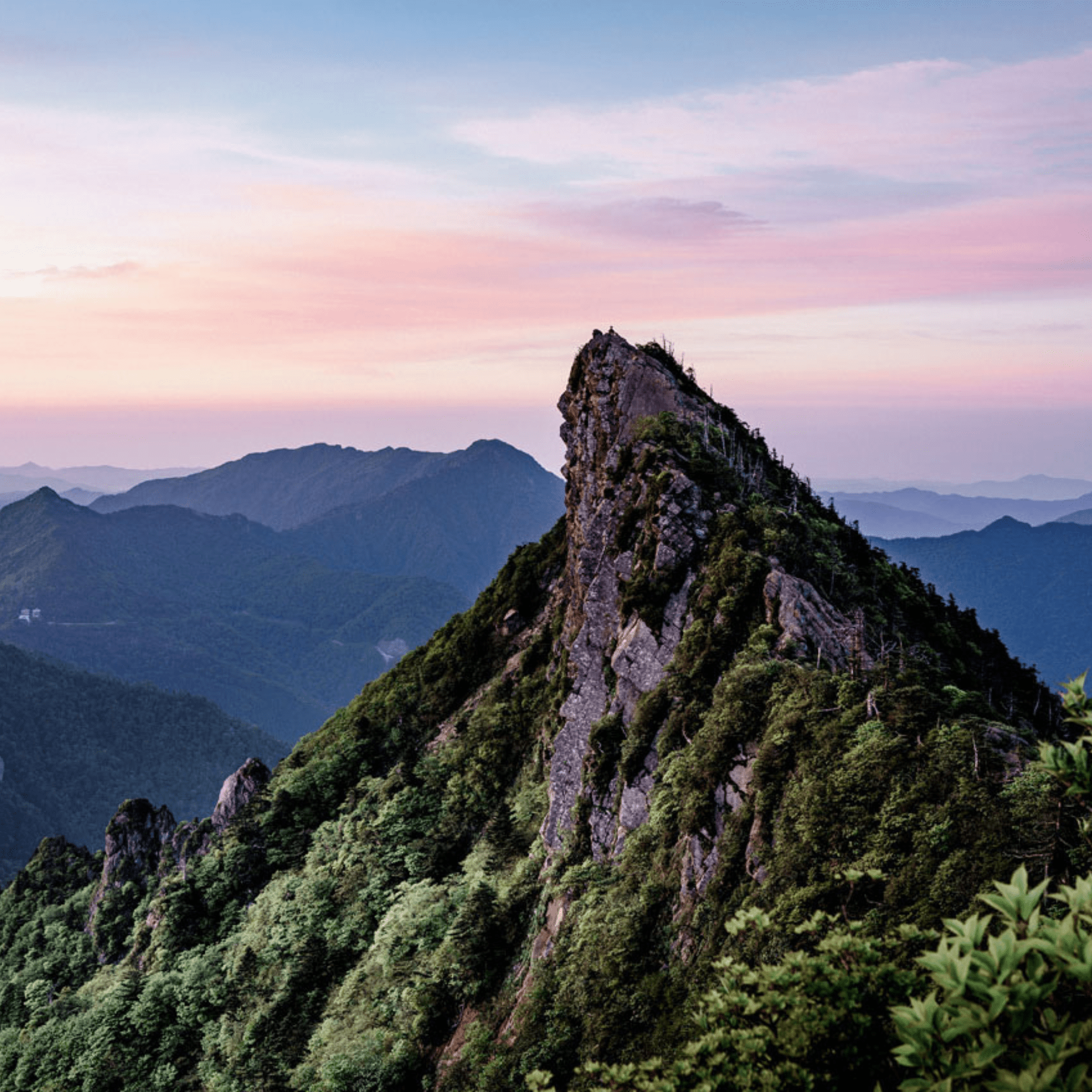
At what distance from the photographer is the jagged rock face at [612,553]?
3466cm

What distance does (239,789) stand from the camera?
68.9 meters

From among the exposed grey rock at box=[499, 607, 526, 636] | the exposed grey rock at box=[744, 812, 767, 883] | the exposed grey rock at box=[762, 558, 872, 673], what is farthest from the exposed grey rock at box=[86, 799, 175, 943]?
the exposed grey rock at box=[744, 812, 767, 883]

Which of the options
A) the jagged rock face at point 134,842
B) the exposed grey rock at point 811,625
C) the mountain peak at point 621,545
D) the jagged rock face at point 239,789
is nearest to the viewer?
the exposed grey rock at point 811,625

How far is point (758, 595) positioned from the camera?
103 ft

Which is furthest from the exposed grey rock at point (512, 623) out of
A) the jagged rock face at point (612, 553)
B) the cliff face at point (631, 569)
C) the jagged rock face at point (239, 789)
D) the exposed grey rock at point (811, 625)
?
the exposed grey rock at point (811, 625)

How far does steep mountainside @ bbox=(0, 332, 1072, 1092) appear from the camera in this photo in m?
19.9

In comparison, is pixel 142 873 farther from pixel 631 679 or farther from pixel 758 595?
pixel 758 595

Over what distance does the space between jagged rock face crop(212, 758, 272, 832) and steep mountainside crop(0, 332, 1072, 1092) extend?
5.74m

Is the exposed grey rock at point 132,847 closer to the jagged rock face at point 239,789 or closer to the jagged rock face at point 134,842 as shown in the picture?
the jagged rock face at point 134,842

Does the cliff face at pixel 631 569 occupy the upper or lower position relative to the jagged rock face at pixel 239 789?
upper

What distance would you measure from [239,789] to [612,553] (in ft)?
140

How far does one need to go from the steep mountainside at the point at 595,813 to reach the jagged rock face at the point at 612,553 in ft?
0.61

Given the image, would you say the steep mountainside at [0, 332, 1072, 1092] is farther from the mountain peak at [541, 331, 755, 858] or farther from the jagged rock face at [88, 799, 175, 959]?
the jagged rock face at [88, 799, 175, 959]

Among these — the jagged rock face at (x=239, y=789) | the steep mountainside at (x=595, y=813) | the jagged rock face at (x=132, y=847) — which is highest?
the steep mountainside at (x=595, y=813)
